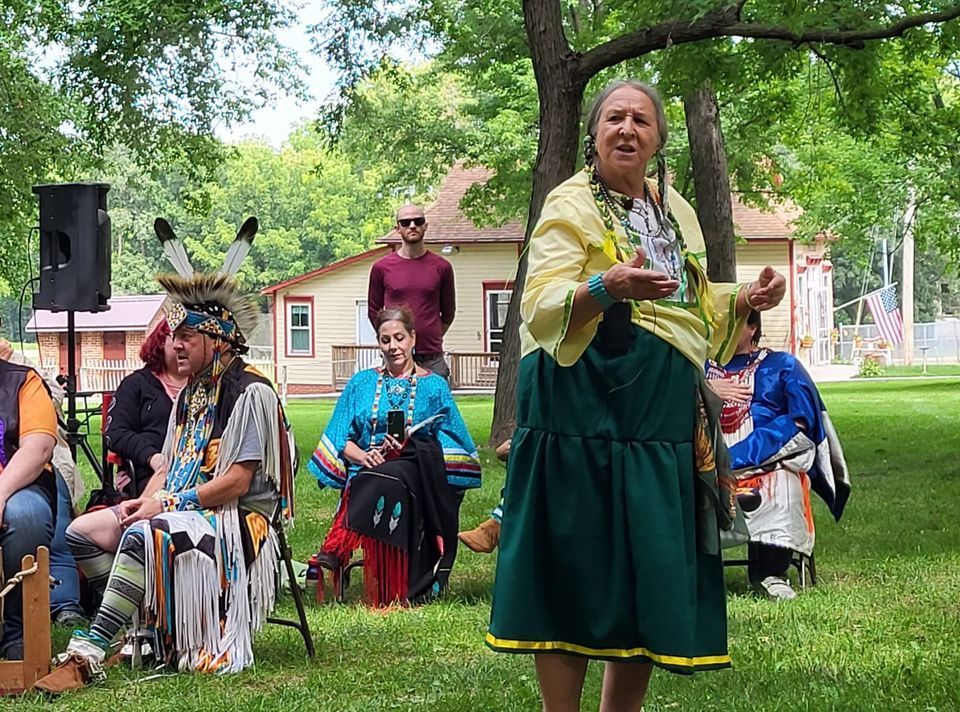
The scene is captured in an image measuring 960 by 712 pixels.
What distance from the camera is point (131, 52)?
16.1 metres

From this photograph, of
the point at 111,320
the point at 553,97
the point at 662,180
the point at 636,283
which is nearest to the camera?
the point at 636,283

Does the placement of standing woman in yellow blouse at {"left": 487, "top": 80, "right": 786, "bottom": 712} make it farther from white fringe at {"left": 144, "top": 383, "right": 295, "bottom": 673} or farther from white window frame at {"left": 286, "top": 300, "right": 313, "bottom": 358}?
white window frame at {"left": 286, "top": 300, "right": 313, "bottom": 358}

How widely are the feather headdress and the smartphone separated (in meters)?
1.44

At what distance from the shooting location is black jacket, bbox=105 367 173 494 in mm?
6324

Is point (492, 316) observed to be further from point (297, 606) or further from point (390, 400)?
point (297, 606)

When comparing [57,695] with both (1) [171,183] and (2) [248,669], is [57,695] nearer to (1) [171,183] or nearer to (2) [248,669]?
(2) [248,669]

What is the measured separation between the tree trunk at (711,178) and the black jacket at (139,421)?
10358 mm

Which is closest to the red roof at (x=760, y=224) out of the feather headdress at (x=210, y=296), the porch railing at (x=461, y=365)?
the porch railing at (x=461, y=365)

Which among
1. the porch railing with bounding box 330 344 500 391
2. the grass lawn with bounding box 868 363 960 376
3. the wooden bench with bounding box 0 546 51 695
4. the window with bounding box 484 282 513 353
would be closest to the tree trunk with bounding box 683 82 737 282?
the wooden bench with bounding box 0 546 51 695

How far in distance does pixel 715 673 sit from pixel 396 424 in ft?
7.75

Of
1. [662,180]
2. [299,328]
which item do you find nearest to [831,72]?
[662,180]

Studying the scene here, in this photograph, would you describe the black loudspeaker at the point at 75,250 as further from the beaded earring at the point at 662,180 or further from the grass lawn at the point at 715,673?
the beaded earring at the point at 662,180

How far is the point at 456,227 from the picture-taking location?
113 ft

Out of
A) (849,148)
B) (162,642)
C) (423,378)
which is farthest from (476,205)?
(162,642)
